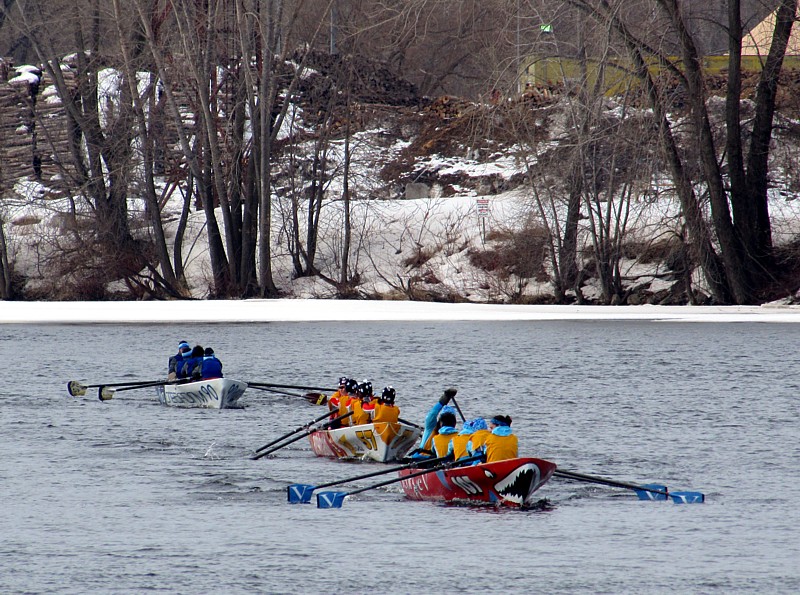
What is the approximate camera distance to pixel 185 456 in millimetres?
16734

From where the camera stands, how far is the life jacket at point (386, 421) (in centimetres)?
1616

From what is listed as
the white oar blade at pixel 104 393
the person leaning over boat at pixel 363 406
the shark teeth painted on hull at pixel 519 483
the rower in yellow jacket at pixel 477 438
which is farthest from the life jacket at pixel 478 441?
the white oar blade at pixel 104 393

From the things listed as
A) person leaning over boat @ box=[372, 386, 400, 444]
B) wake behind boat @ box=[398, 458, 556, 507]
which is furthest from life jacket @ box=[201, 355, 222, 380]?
wake behind boat @ box=[398, 458, 556, 507]

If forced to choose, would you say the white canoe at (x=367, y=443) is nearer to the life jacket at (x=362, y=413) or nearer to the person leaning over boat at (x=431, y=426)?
the life jacket at (x=362, y=413)

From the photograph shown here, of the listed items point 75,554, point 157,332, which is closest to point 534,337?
point 157,332

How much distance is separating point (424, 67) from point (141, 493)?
53.5 metres

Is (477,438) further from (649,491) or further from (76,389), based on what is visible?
(76,389)

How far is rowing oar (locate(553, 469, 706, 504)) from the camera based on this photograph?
44.6 feet

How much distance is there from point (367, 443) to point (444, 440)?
7.46 feet

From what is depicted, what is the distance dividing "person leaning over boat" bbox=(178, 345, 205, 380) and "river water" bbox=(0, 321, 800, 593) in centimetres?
85

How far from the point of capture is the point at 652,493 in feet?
45.4

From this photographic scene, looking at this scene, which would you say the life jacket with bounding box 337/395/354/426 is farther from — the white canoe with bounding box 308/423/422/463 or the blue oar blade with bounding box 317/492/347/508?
the blue oar blade with bounding box 317/492/347/508

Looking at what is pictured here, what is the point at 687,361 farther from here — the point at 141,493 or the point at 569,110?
the point at 141,493

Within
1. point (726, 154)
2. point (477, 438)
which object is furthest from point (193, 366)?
point (726, 154)
